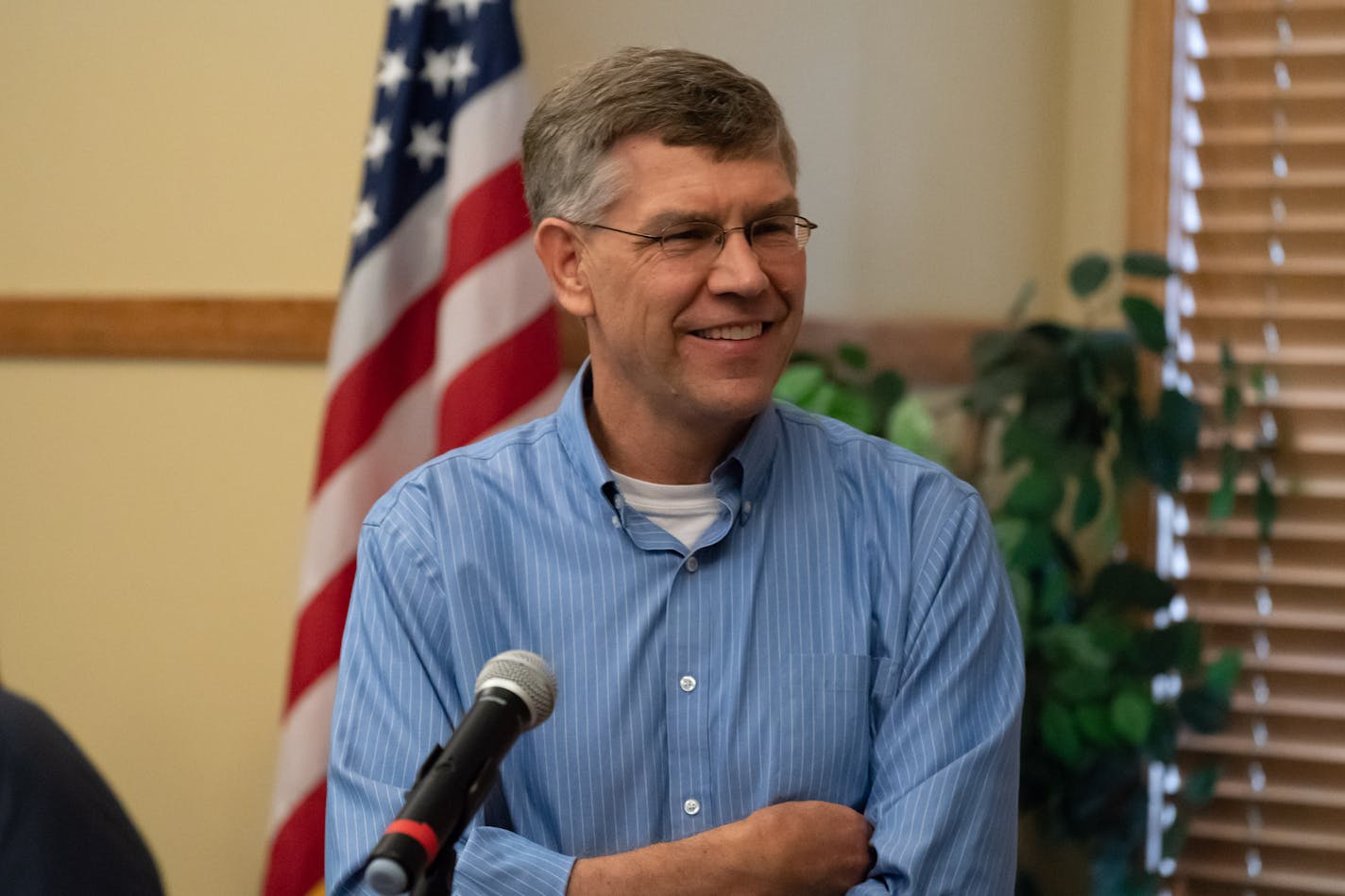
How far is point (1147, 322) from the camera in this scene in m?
2.52

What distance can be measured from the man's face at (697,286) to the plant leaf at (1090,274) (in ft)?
3.88

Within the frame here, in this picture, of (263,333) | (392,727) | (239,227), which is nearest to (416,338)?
(263,333)

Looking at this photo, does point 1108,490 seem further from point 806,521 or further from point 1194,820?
point 806,521

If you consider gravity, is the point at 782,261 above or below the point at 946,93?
below

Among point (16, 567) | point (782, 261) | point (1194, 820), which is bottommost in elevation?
point (1194, 820)

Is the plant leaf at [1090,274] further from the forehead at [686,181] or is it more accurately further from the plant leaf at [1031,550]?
the forehead at [686,181]

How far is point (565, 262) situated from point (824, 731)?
61 centimetres

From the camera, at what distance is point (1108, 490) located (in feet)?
9.07

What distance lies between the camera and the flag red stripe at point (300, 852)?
8.29 ft

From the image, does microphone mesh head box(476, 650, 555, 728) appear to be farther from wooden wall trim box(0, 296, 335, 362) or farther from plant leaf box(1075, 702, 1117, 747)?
wooden wall trim box(0, 296, 335, 362)

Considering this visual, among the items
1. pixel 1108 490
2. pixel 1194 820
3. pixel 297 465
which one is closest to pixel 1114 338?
pixel 1108 490

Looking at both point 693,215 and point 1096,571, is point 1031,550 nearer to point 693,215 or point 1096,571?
point 1096,571

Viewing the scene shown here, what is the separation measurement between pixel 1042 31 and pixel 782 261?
1711mm

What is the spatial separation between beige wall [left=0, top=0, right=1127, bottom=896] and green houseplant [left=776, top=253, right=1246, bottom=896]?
0.38m
